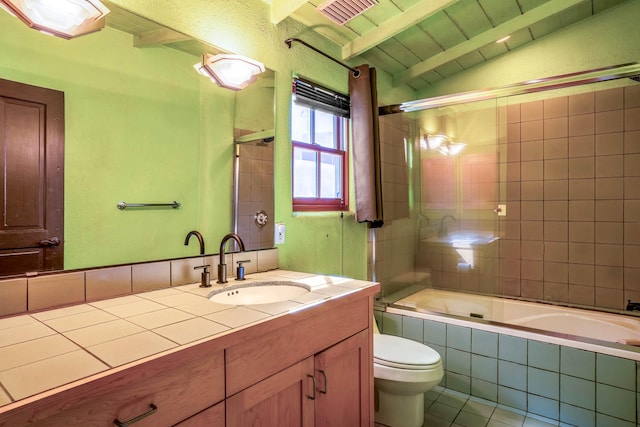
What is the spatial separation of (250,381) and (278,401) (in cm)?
14

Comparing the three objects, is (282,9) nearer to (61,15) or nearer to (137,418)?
(61,15)

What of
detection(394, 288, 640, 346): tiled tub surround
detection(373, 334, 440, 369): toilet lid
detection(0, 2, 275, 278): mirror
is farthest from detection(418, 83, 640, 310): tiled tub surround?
detection(0, 2, 275, 278): mirror

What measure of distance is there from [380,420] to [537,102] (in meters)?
2.59

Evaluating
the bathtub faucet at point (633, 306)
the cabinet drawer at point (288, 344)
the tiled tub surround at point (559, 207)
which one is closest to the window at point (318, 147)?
the cabinet drawer at point (288, 344)

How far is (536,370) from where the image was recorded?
200 cm

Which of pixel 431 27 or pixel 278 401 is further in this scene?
pixel 431 27

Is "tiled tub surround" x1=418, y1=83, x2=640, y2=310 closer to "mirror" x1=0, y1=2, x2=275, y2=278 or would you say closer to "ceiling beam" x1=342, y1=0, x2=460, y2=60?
"ceiling beam" x1=342, y1=0, x2=460, y2=60

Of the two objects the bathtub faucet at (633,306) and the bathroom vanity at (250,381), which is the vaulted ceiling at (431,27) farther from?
the bathtub faucet at (633,306)

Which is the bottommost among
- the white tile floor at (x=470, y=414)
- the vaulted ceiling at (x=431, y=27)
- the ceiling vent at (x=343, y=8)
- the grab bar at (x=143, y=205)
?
the white tile floor at (x=470, y=414)

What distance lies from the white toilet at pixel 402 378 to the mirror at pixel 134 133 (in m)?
1.03

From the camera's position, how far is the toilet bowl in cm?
172

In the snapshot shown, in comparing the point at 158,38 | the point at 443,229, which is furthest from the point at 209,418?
the point at 443,229

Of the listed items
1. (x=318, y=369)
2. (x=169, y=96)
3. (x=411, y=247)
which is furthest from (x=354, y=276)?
(x=169, y=96)

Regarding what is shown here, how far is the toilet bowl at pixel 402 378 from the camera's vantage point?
1.72m
